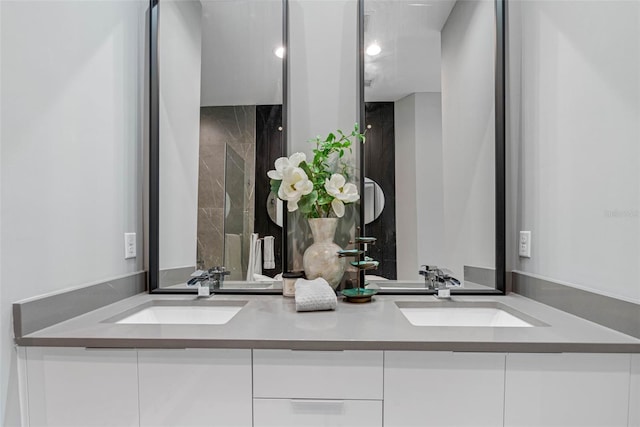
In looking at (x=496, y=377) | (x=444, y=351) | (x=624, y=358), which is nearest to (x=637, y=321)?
(x=624, y=358)

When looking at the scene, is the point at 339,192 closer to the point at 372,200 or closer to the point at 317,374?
the point at 372,200

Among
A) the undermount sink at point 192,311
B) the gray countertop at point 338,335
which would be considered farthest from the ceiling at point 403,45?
the undermount sink at point 192,311

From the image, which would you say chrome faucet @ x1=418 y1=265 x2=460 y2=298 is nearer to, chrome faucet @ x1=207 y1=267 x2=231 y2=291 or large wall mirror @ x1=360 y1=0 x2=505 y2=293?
large wall mirror @ x1=360 y1=0 x2=505 y2=293

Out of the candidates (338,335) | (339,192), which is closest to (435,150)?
(339,192)

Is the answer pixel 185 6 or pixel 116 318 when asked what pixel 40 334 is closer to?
pixel 116 318

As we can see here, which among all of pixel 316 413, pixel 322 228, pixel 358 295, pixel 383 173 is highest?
pixel 383 173

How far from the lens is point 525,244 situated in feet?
4.54

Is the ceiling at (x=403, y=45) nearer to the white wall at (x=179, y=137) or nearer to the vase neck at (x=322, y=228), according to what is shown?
the vase neck at (x=322, y=228)

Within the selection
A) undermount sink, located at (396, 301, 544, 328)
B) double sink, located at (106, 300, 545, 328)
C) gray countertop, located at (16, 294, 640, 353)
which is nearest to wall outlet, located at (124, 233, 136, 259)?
double sink, located at (106, 300, 545, 328)

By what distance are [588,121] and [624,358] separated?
659mm

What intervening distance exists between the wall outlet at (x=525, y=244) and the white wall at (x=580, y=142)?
0.02 m

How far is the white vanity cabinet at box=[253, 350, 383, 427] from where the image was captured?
915 millimetres

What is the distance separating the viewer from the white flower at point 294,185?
1.37 meters

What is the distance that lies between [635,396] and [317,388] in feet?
2.58
